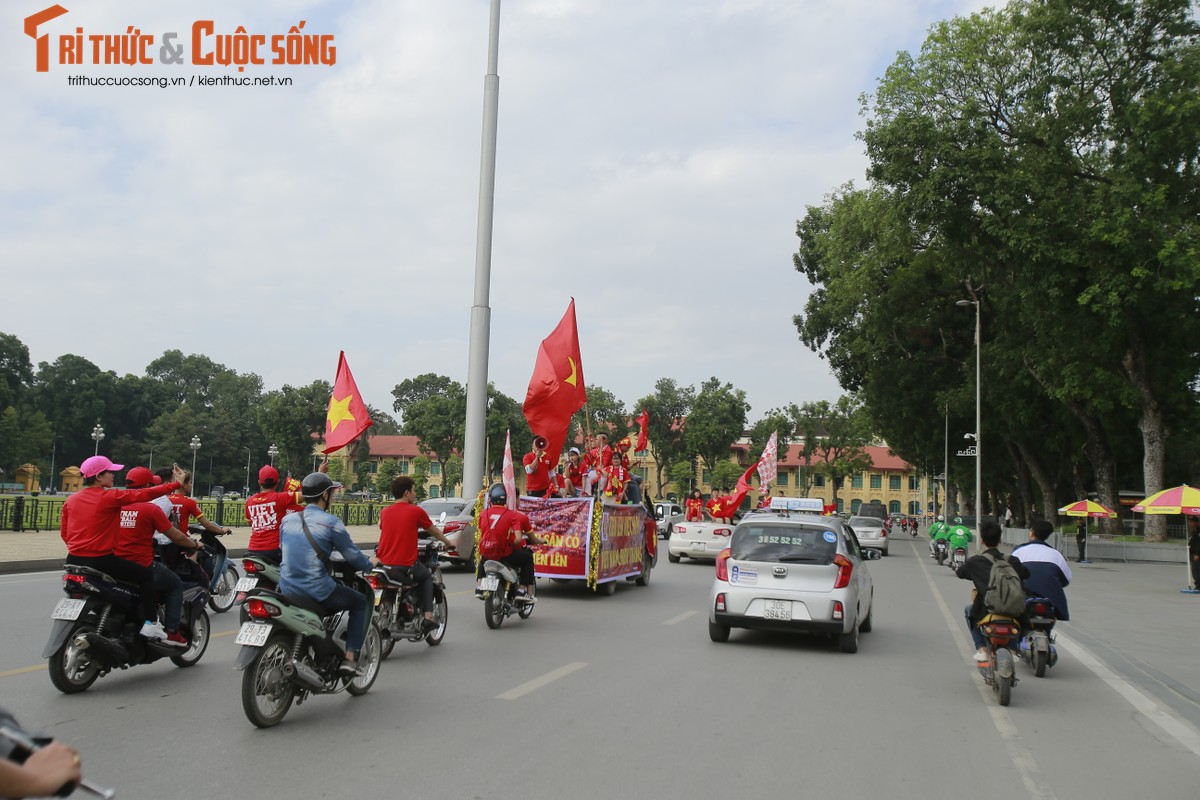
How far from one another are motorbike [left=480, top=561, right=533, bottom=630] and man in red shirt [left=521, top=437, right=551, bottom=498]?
3.57 metres

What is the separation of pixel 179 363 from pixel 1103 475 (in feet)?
354

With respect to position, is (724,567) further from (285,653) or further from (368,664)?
(285,653)

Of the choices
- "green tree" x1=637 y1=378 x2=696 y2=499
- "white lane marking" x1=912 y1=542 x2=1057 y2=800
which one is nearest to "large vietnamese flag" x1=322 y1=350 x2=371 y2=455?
"white lane marking" x1=912 y1=542 x2=1057 y2=800

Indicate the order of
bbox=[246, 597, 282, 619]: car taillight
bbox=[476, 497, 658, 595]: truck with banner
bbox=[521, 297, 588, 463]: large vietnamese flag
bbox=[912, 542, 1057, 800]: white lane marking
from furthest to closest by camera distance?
bbox=[521, 297, 588, 463]: large vietnamese flag, bbox=[476, 497, 658, 595]: truck with banner, bbox=[246, 597, 282, 619]: car taillight, bbox=[912, 542, 1057, 800]: white lane marking

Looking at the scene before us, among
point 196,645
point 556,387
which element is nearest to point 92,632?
point 196,645

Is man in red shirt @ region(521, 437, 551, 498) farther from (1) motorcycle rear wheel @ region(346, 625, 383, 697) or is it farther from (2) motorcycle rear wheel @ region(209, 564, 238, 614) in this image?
(1) motorcycle rear wheel @ region(346, 625, 383, 697)

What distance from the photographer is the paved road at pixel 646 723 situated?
5430 mm

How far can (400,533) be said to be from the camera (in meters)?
9.09

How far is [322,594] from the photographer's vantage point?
22.0 ft

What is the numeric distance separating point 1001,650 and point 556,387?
8.97 m

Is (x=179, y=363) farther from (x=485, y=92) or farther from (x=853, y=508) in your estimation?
(x=485, y=92)

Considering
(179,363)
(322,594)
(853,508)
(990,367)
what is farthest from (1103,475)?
(179,363)

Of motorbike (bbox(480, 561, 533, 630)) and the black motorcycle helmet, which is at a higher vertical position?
the black motorcycle helmet

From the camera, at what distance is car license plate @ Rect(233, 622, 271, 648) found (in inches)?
240
